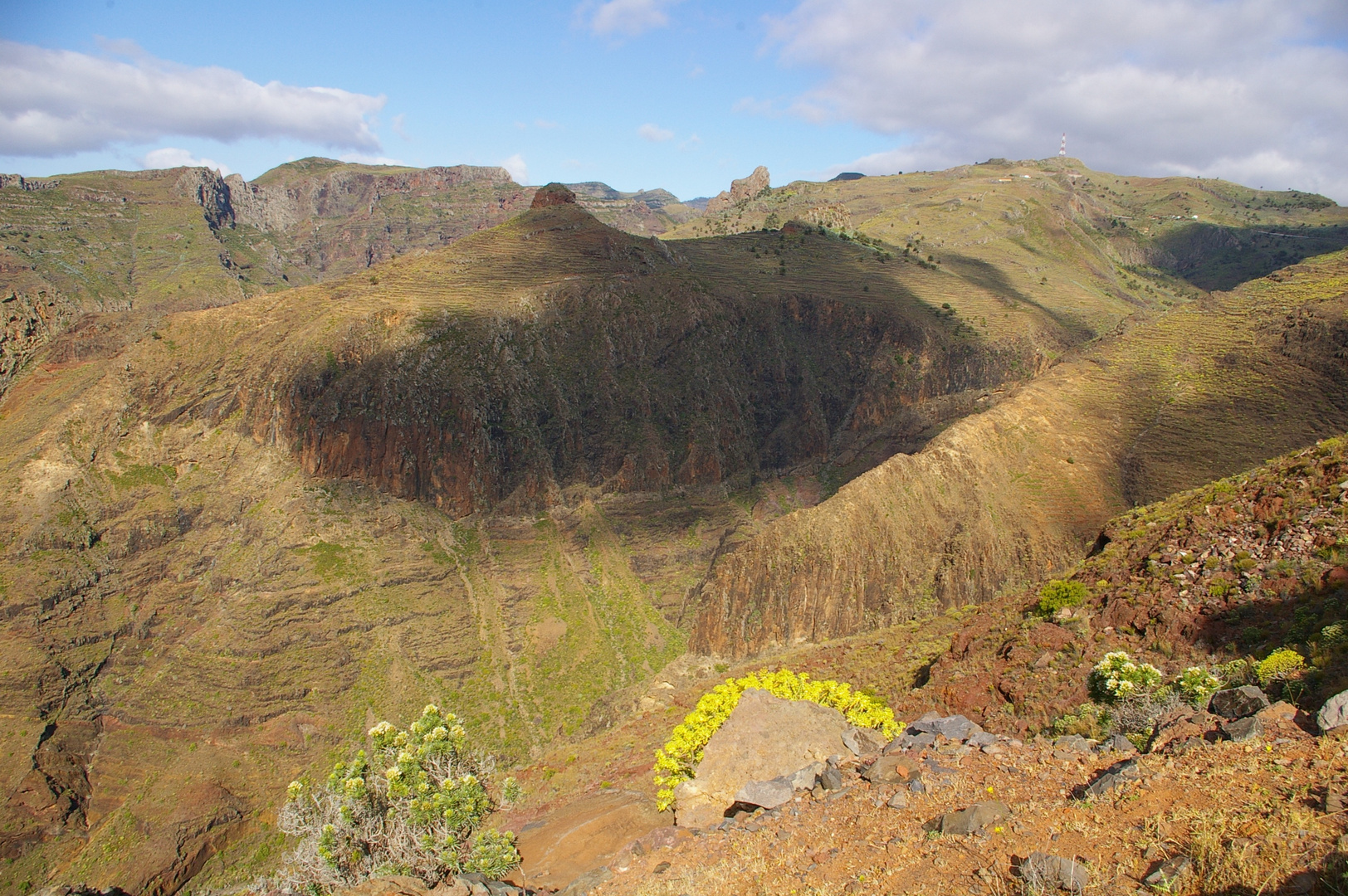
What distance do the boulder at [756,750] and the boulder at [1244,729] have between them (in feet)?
26.6

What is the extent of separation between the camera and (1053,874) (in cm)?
1016

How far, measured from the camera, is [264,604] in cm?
5700

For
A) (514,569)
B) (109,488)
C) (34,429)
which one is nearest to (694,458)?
(514,569)

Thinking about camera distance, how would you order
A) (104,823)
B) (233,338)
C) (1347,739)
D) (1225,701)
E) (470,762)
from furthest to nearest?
(233,338) < (104,823) < (470,762) < (1225,701) < (1347,739)

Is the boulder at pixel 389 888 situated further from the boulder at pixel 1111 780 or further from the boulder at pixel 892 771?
the boulder at pixel 1111 780

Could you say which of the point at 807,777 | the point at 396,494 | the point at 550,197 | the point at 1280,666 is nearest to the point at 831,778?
the point at 807,777

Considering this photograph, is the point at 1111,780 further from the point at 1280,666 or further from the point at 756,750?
the point at 756,750

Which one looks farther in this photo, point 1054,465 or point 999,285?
point 999,285

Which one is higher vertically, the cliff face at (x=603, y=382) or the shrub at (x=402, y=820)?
the cliff face at (x=603, y=382)

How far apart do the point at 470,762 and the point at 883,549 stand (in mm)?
39134

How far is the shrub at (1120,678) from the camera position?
61.1ft

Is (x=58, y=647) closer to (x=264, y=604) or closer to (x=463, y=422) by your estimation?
(x=264, y=604)

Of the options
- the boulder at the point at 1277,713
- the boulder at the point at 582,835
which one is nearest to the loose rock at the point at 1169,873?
the boulder at the point at 1277,713

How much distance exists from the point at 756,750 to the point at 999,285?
121309mm
